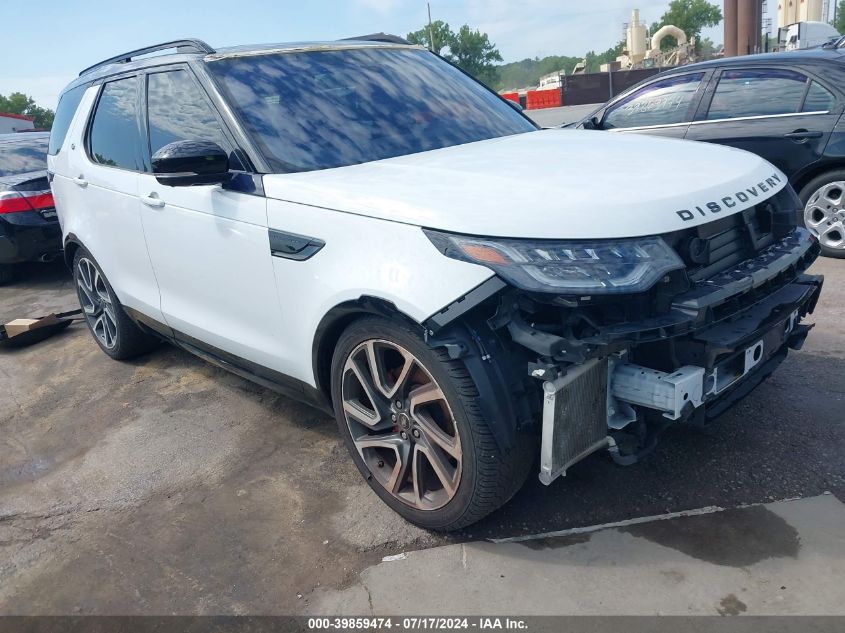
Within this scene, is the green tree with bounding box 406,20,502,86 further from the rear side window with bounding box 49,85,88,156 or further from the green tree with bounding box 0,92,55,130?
the rear side window with bounding box 49,85,88,156

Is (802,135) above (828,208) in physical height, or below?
above

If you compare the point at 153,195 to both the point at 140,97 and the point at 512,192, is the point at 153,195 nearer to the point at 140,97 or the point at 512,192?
the point at 140,97

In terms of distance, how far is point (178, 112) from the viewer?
3.53 meters

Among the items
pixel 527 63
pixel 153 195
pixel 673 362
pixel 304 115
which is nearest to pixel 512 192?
pixel 673 362

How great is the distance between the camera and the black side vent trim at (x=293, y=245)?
8.98 ft

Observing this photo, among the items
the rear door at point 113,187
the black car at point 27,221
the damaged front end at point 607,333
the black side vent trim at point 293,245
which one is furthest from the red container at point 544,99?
the damaged front end at point 607,333

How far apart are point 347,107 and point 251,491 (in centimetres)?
180

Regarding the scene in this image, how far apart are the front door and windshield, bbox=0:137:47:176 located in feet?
17.0

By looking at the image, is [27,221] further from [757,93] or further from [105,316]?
[757,93]

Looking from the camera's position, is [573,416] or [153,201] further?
[153,201]

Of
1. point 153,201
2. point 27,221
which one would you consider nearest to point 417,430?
point 153,201

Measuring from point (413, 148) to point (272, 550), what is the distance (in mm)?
1809

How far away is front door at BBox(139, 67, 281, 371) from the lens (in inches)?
120

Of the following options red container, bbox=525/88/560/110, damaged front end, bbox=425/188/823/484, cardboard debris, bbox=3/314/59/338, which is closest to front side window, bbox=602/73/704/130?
damaged front end, bbox=425/188/823/484
